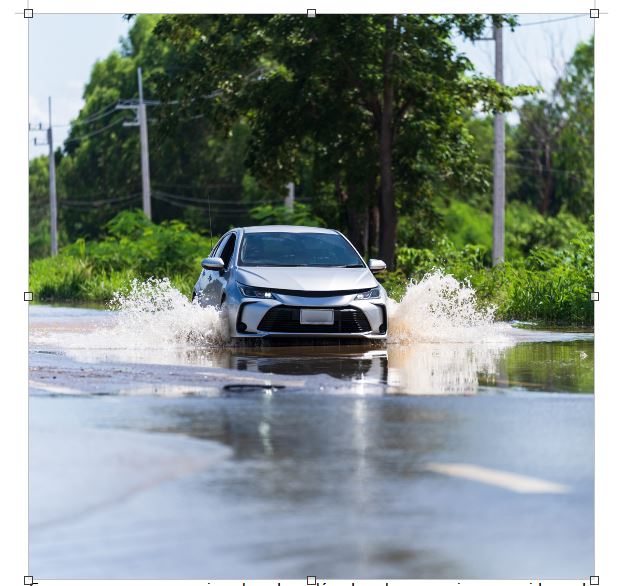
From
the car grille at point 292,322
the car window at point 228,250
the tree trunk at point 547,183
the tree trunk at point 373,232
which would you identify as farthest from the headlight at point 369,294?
the tree trunk at point 547,183

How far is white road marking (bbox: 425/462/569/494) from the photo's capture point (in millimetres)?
7188

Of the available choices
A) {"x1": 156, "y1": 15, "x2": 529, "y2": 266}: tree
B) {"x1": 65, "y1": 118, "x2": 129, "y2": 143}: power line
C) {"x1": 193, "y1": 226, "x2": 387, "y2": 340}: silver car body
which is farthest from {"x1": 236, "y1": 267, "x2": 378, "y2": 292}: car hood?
{"x1": 65, "y1": 118, "x2": 129, "y2": 143}: power line

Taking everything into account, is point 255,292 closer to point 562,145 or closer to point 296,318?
point 296,318

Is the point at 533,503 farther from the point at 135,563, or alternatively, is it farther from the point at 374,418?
the point at 374,418

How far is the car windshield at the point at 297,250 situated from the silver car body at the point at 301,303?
0.35m

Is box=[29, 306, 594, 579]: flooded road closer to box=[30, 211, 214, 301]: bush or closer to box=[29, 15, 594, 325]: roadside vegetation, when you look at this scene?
box=[29, 15, 594, 325]: roadside vegetation

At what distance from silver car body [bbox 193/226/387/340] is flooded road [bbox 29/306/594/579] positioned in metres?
1.94

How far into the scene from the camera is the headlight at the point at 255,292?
622 inches

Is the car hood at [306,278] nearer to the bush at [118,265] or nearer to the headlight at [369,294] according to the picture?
the headlight at [369,294]

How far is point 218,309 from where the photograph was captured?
16750 mm

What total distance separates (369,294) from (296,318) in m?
0.98
